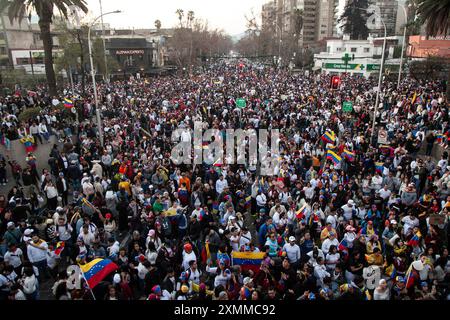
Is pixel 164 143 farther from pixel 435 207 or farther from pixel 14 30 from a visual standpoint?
pixel 14 30

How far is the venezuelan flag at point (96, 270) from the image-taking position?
6.63 meters

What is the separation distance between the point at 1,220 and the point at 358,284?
8.49 m

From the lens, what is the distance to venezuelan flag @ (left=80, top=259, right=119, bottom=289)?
6.63m

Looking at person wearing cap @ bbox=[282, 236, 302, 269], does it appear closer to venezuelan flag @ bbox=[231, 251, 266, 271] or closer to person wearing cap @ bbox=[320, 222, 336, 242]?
venezuelan flag @ bbox=[231, 251, 266, 271]

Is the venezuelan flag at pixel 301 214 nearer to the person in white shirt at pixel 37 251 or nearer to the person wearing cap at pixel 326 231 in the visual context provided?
the person wearing cap at pixel 326 231

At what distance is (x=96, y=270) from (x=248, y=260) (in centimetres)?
300

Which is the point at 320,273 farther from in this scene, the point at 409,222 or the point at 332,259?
the point at 409,222

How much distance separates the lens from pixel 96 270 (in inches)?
266

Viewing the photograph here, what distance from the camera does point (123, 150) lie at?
Result: 15.4 meters

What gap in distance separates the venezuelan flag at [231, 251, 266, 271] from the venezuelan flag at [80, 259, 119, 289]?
2.44 meters

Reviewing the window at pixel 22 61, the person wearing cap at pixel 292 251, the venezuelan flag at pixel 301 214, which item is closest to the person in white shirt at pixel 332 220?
the venezuelan flag at pixel 301 214

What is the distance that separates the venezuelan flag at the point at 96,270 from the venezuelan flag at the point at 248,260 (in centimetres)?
244
